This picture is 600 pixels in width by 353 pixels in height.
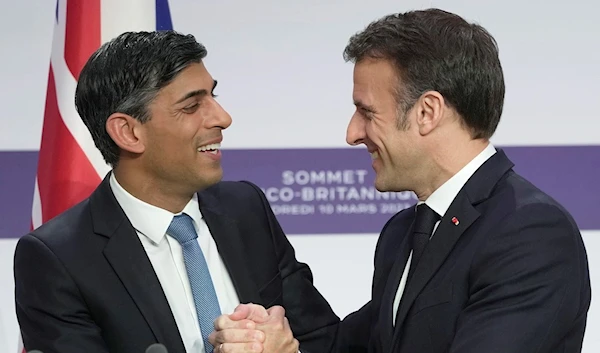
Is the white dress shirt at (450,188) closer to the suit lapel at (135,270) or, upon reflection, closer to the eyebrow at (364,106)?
the eyebrow at (364,106)

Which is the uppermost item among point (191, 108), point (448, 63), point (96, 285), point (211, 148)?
point (448, 63)

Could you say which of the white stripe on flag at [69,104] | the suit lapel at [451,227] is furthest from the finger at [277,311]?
the white stripe on flag at [69,104]

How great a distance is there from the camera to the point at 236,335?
244cm

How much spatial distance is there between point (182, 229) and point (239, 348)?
0.40 metres

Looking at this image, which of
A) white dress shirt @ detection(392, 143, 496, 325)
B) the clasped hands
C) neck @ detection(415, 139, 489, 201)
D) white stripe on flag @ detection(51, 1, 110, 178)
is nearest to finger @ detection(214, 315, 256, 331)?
the clasped hands

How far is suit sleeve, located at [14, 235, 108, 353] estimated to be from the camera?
8.13ft

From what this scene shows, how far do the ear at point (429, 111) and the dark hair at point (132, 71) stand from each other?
657 millimetres

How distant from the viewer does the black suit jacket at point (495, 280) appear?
219cm

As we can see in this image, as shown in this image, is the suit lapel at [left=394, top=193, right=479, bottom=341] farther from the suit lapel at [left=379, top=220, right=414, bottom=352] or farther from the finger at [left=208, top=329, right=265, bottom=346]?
the finger at [left=208, top=329, right=265, bottom=346]

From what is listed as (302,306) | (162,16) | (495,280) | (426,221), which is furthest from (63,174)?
(495,280)

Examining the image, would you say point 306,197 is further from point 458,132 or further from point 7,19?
point 458,132

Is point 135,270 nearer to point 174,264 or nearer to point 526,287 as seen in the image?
point 174,264

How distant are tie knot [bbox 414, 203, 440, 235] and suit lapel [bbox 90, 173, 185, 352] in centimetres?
66

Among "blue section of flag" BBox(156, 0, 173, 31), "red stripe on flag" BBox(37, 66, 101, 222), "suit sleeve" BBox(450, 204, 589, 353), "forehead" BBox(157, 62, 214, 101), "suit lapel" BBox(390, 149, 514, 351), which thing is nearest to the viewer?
"suit sleeve" BBox(450, 204, 589, 353)
